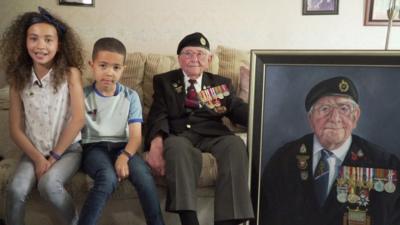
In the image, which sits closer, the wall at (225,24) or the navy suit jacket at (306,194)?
the navy suit jacket at (306,194)

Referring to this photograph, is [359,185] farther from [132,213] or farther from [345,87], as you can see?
[132,213]

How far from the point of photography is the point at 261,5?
2.40 m

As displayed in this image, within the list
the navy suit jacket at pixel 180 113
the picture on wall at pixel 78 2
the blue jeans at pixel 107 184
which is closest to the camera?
the blue jeans at pixel 107 184

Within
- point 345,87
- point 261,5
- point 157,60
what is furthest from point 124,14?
point 345,87

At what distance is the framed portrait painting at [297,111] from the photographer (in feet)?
4.53

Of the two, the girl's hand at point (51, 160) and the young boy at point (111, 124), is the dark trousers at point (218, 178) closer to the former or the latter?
the young boy at point (111, 124)

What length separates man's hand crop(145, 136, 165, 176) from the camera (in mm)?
1532

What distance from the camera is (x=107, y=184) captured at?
1.40m

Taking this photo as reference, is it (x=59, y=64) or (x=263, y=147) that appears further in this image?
(x=59, y=64)

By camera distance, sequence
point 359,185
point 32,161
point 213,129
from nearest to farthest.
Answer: point 359,185, point 32,161, point 213,129

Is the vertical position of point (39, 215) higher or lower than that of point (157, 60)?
lower

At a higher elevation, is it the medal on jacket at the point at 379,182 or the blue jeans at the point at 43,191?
the medal on jacket at the point at 379,182

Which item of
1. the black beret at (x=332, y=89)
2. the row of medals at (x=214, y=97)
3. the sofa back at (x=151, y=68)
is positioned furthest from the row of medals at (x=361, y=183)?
the sofa back at (x=151, y=68)

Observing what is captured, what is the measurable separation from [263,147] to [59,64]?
946 millimetres
